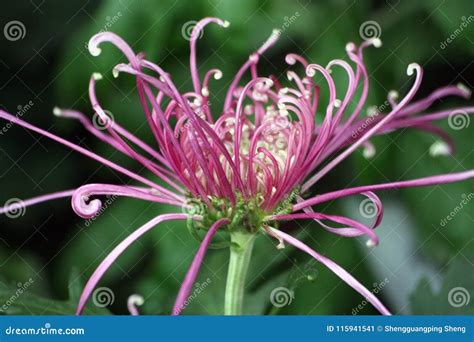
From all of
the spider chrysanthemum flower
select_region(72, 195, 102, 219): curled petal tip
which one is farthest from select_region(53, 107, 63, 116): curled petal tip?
select_region(72, 195, 102, 219): curled petal tip

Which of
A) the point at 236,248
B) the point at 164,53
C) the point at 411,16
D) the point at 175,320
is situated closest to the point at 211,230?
the point at 236,248

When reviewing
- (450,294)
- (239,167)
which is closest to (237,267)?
(239,167)

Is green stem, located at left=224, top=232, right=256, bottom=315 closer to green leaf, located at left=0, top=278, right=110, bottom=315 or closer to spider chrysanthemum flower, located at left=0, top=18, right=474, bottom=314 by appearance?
spider chrysanthemum flower, located at left=0, top=18, right=474, bottom=314

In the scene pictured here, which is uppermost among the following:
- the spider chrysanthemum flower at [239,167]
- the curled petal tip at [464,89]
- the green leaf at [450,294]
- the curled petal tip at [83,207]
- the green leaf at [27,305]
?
the curled petal tip at [464,89]

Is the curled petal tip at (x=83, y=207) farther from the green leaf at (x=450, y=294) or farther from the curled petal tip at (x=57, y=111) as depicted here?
the green leaf at (x=450, y=294)

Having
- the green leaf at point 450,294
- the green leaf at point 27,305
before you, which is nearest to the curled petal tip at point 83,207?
the green leaf at point 27,305

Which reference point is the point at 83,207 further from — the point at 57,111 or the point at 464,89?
the point at 464,89

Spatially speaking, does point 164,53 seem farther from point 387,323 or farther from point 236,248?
point 387,323

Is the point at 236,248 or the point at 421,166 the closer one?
the point at 236,248
